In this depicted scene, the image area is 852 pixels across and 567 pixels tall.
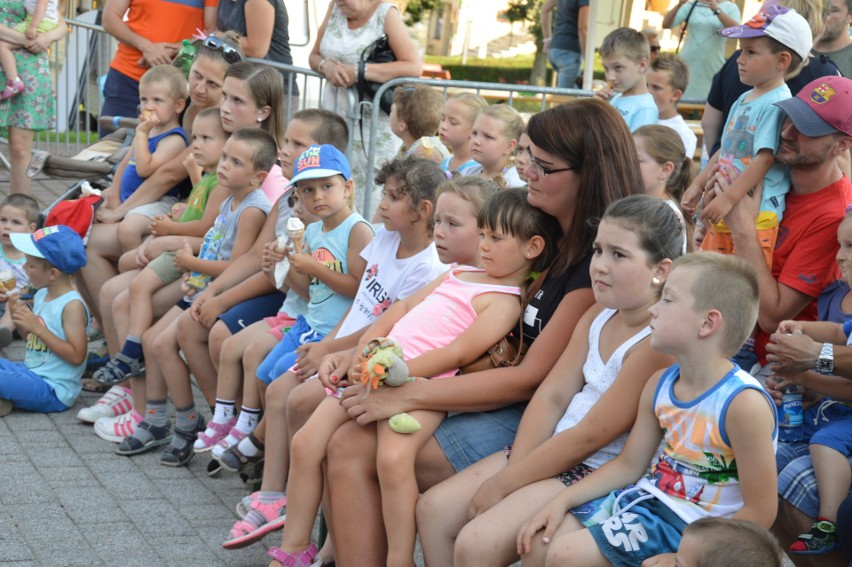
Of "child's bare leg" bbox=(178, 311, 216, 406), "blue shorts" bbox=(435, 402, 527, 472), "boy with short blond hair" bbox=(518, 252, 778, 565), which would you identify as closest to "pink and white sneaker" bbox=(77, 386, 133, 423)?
"child's bare leg" bbox=(178, 311, 216, 406)

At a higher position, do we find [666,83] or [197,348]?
[666,83]

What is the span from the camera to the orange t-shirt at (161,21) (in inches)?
298

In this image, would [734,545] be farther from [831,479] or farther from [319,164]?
[319,164]

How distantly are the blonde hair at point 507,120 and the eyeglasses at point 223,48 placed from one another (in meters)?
1.77

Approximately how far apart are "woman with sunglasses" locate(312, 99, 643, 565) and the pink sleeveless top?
0.63 ft

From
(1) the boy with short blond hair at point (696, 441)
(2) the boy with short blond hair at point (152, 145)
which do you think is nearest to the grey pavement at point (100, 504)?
(2) the boy with short blond hair at point (152, 145)

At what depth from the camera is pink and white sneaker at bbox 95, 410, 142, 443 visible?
17.5 ft

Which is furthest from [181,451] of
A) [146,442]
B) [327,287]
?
[327,287]

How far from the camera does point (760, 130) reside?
3.84m

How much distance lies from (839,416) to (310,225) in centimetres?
243

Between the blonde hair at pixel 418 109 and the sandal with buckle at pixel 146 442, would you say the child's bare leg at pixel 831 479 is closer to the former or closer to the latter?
the sandal with buckle at pixel 146 442

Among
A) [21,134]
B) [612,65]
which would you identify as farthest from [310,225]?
[21,134]

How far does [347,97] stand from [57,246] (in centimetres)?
208

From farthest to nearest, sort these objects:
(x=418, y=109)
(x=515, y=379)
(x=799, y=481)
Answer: (x=418, y=109), (x=515, y=379), (x=799, y=481)
